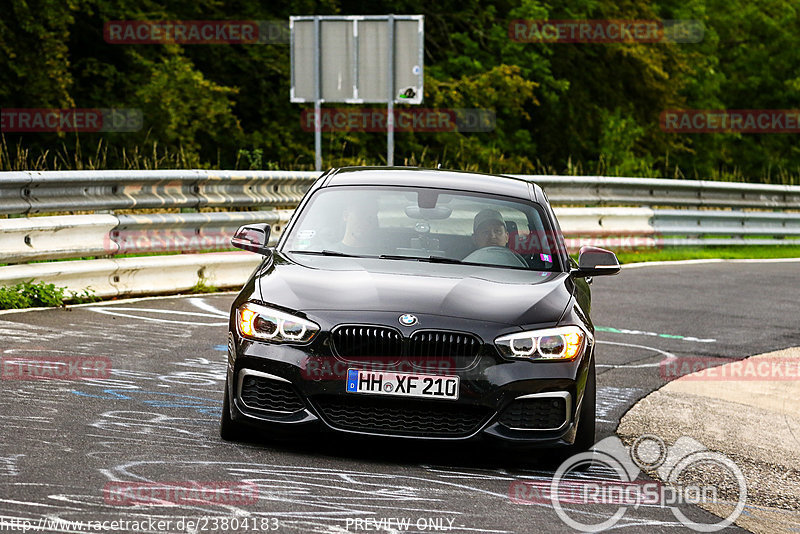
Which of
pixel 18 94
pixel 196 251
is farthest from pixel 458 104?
pixel 196 251

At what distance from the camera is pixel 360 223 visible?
768cm

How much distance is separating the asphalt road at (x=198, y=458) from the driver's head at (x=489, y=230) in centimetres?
121

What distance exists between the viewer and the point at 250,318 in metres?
6.61

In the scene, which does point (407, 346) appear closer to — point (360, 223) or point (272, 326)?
point (272, 326)

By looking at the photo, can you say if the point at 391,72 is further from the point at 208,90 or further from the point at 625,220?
the point at 208,90

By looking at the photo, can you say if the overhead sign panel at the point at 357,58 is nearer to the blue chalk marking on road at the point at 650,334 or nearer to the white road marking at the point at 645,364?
the blue chalk marking on road at the point at 650,334
